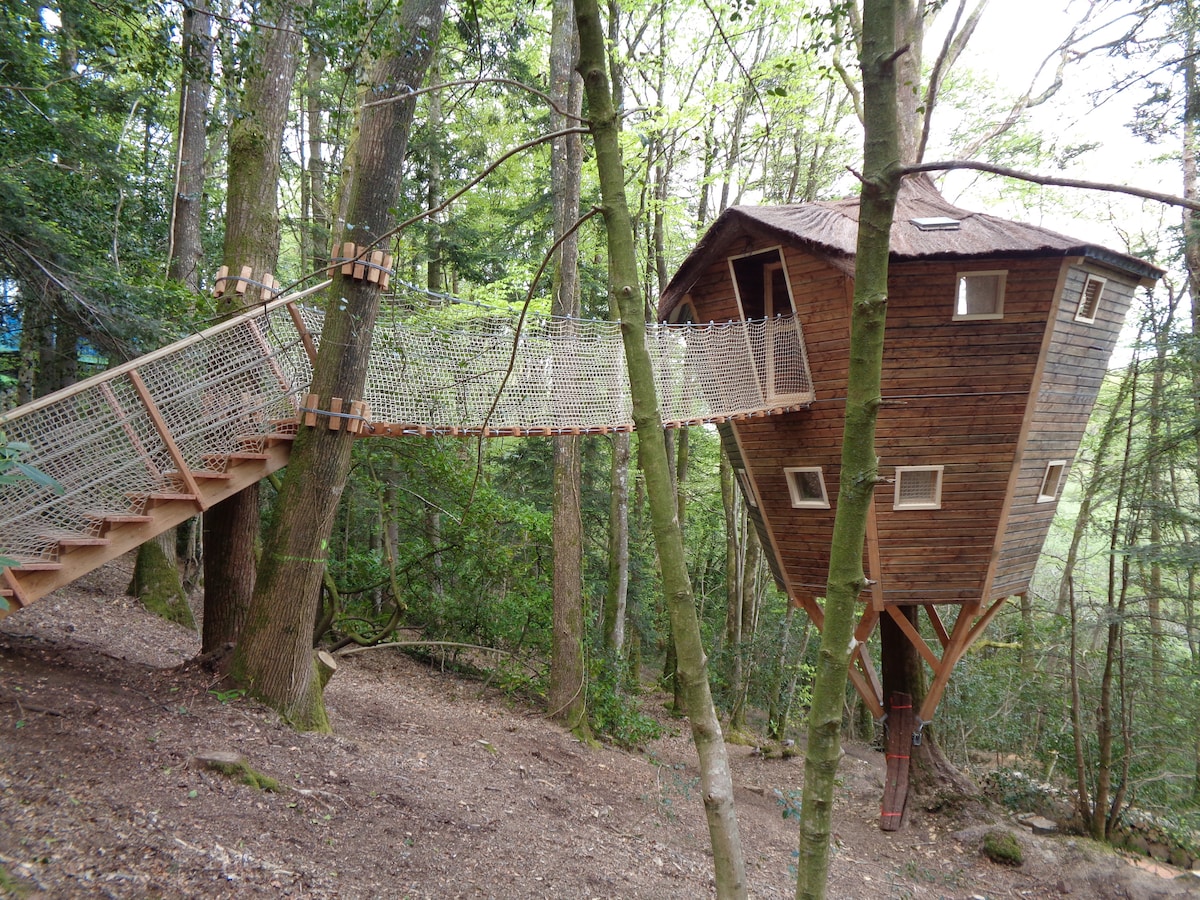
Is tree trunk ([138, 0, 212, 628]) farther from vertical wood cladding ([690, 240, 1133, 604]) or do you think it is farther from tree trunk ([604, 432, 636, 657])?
vertical wood cladding ([690, 240, 1133, 604])

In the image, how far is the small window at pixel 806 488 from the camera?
680cm

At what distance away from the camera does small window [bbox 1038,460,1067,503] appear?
6715 mm

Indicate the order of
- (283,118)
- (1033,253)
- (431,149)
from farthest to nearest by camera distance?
1. (431,149)
2. (1033,253)
3. (283,118)

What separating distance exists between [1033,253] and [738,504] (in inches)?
373

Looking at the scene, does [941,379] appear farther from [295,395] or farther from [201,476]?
[201,476]

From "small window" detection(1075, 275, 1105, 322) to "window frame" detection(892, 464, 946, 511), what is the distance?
1809mm

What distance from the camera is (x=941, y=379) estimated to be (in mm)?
6246

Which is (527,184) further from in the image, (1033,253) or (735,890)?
(735,890)

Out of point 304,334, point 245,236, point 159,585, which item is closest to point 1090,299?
point 304,334

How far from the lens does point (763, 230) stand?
20.9 ft

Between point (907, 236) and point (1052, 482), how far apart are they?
291 centimetres

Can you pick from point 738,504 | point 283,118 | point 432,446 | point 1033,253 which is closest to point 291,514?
point 283,118

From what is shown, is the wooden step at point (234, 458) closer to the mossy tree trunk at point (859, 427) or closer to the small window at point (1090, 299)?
the mossy tree trunk at point (859, 427)

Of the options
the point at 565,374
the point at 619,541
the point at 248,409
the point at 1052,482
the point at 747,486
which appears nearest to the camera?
the point at 248,409
